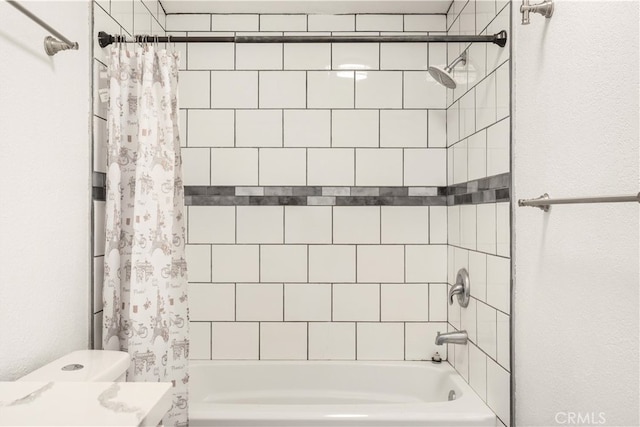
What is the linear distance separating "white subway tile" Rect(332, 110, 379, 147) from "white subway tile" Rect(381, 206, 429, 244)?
35 cm

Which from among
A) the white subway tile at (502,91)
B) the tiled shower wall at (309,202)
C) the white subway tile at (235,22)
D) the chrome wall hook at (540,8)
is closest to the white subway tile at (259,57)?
the tiled shower wall at (309,202)

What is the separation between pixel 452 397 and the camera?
7.04 feet

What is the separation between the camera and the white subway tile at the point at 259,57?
2.48 metres

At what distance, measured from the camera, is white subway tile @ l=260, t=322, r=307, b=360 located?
8.14 ft

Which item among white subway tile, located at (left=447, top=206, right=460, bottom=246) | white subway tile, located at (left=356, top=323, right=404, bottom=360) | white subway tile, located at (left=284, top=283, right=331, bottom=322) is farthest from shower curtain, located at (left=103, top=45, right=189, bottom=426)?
white subway tile, located at (left=447, top=206, right=460, bottom=246)

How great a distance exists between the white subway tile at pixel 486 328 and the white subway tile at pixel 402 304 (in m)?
0.52

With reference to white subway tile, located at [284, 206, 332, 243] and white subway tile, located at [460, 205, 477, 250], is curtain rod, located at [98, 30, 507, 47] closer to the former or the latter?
white subway tile, located at [460, 205, 477, 250]

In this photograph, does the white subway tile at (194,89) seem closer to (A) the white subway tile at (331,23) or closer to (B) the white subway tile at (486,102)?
(A) the white subway tile at (331,23)

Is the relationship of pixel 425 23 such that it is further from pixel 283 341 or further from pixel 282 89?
pixel 283 341

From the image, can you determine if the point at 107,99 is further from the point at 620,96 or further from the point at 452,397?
the point at 452,397

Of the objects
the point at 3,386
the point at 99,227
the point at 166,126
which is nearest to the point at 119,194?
the point at 99,227

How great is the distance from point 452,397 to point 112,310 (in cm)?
142

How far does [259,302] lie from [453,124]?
4.16 feet

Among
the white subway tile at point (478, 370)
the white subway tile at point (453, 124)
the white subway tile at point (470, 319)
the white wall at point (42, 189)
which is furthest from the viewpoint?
the white subway tile at point (453, 124)
